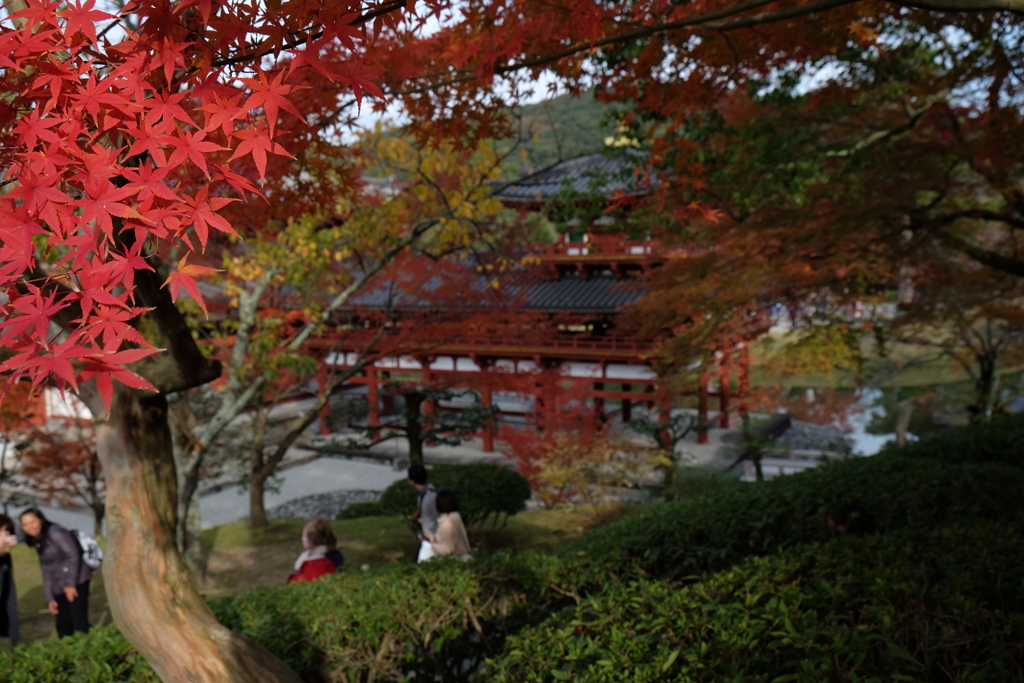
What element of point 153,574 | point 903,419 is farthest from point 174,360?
point 903,419

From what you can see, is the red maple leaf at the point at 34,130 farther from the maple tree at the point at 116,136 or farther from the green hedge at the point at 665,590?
the green hedge at the point at 665,590

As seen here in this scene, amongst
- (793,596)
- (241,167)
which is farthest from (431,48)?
(793,596)

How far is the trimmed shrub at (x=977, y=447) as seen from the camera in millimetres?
5551

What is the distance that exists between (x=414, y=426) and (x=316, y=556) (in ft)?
24.0

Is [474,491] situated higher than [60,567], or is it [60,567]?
[60,567]

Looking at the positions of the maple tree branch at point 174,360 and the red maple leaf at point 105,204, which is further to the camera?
the maple tree branch at point 174,360

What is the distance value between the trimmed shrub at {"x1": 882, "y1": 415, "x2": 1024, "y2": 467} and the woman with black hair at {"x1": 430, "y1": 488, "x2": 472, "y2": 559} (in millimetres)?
3871

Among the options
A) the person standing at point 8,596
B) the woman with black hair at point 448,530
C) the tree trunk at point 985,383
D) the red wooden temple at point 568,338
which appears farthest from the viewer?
the red wooden temple at point 568,338

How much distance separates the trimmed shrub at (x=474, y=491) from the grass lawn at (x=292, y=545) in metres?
0.53

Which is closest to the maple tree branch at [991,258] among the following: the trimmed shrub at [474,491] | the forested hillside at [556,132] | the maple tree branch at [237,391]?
the forested hillside at [556,132]

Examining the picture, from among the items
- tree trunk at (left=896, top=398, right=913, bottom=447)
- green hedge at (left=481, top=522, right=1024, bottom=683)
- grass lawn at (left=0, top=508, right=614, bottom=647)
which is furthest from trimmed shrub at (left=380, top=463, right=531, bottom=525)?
tree trunk at (left=896, top=398, right=913, bottom=447)

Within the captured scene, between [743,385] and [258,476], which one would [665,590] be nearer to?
[258,476]

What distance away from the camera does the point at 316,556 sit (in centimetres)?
437

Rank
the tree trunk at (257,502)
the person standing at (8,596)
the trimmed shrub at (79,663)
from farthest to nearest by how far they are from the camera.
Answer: the tree trunk at (257,502)
the person standing at (8,596)
the trimmed shrub at (79,663)
